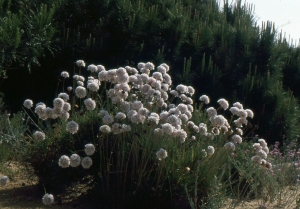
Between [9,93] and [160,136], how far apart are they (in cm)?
468

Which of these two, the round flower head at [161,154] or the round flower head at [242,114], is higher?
the round flower head at [242,114]

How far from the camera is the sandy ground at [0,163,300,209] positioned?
6121 millimetres

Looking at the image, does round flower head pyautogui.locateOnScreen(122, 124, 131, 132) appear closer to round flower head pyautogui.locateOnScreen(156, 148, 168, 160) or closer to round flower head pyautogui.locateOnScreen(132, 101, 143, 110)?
round flower head pyautogui.locateOnScreen(132, 101, 143, 110)

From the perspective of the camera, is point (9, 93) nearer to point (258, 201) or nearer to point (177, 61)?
point (177, 61)

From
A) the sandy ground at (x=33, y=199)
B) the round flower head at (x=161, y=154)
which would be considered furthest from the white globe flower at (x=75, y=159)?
the sandy ground at (x=33, y=199)

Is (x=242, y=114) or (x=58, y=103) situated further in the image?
(x=242, y=114)

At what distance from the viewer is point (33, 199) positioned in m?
6.33

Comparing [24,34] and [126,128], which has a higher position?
[24,34]

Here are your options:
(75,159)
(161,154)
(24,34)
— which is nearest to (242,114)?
(161,154)

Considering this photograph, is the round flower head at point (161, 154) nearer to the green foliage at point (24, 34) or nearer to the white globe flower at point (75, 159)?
the white globe flower at point (75, 159)

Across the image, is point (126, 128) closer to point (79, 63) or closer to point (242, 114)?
point (242, 114)

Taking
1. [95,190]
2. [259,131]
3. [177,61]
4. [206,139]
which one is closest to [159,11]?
[177,61]

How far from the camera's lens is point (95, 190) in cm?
611

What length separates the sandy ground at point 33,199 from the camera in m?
6.12
